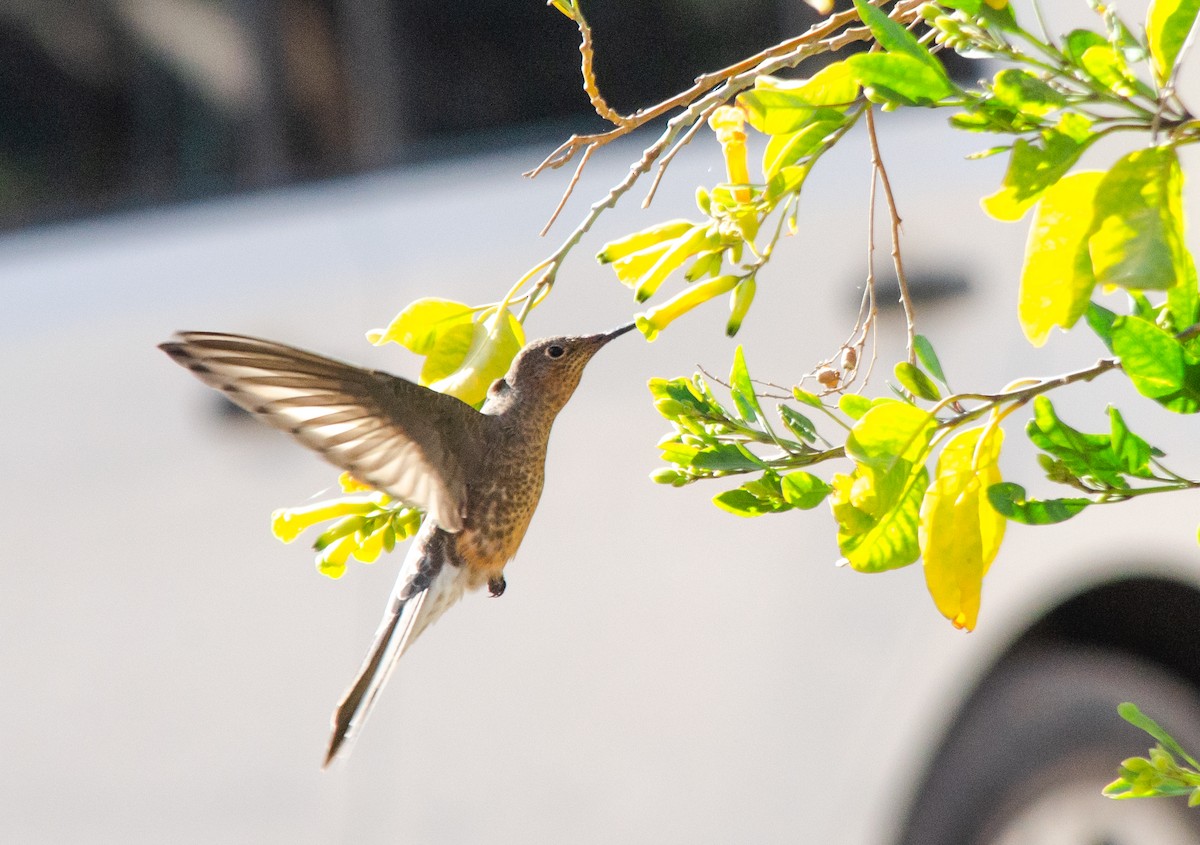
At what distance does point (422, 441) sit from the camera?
4.07ft

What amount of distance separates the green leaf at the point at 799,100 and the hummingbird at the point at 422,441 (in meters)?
0.43

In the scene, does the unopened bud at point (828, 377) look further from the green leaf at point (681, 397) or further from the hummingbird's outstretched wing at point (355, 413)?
the hummingbird's outstretched wing at point (355, 413)

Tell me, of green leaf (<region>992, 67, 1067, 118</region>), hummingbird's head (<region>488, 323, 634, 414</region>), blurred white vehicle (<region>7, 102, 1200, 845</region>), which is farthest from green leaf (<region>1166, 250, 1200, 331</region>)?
blurred white vehicle (<region>7, 102, 1200, 845</region>)

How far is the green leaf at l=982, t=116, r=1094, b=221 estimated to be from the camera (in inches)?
24.2

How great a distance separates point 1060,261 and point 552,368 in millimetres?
752

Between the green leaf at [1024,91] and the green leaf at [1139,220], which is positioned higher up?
the green leaf at [1024,91]

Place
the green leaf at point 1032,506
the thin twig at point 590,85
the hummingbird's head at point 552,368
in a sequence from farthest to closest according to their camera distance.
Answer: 1. the hummingbird's head at point 552,368
2. the thin twig at point 590,85
3. the green leaf at point 1032,506

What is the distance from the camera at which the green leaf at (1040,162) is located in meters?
0.61

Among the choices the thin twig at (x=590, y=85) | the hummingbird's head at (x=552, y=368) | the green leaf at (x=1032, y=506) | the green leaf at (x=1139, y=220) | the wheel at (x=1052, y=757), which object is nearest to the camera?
the green leaf at (x=1139, y=220)

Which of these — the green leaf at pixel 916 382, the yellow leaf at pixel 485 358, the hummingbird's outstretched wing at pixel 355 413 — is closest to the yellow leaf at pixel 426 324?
the yellow leaf at pixel 485 358

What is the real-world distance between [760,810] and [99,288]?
1746 millimetres

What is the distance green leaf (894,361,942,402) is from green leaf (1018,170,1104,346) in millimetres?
72

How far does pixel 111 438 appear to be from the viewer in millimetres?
3061

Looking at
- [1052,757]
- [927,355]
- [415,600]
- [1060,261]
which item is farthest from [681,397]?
[1052,757]
